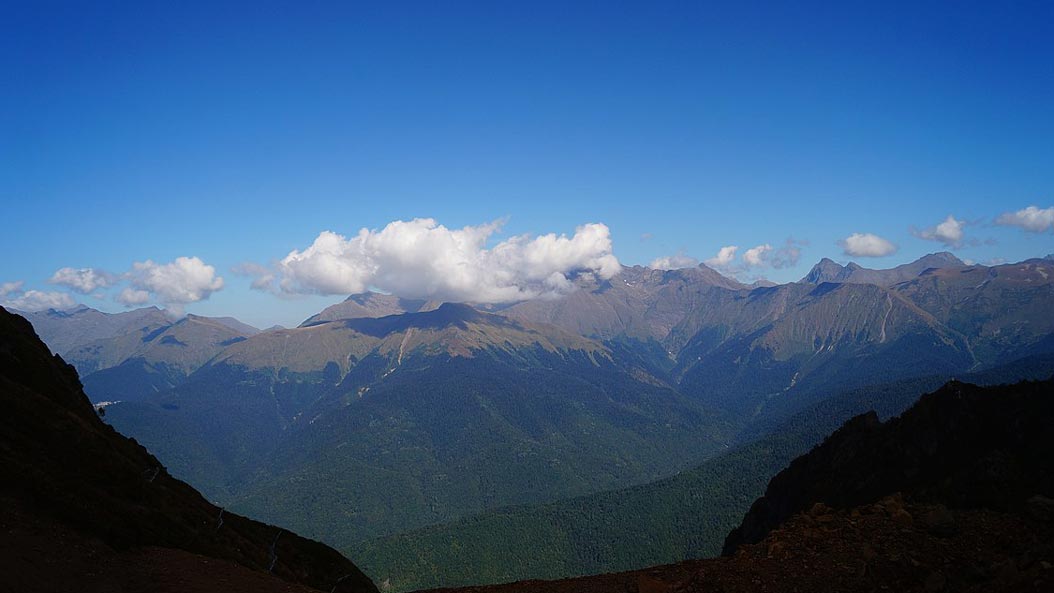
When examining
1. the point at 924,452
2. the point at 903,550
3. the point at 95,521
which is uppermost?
the point at 95,521

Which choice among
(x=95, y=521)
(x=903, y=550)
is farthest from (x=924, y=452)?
(x=95, y=521)

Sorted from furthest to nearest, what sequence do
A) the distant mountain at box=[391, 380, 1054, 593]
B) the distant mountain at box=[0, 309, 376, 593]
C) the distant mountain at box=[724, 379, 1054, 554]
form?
the distant mountain at box=[724, 379, 1054, 554], the distant mountain at box=[0, 309, 376, 593], the distant mountain at box=[391, 380, 1054, 593]

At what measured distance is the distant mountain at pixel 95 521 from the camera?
90.2 ft

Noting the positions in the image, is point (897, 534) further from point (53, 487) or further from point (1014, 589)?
point (53, 487)

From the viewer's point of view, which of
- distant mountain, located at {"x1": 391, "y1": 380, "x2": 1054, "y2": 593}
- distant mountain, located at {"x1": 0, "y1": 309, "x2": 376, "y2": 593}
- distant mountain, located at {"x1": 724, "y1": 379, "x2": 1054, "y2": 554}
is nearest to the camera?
distant mountain, located at {"x1": 391, "y1": 380, "x2": 1054, "y2": 593}

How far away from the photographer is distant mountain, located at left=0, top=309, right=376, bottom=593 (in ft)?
90.2

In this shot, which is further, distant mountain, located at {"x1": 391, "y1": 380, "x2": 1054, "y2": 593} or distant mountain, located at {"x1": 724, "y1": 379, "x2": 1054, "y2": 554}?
distant mountain, located at {"x1": 724, "y1": 379, "x2": 1054, "y2": 554}

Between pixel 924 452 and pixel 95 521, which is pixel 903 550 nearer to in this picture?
pixel 95 521

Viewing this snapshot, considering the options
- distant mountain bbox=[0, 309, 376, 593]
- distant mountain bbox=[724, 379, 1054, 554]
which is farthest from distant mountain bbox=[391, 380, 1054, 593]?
distant mountain bbox=[0, 309, 376, 593]

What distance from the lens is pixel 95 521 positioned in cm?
3116

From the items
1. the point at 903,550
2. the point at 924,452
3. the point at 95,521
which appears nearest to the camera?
the point at 903,550

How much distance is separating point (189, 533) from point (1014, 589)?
49.4 metres

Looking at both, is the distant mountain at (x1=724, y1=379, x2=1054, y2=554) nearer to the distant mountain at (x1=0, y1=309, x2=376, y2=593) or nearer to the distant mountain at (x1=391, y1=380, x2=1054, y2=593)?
the distant mountain at (x1=391, y1=380, x2=1054, y2=593)

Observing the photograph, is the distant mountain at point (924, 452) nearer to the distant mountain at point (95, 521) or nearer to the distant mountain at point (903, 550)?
the distant mountain at point (903, 550)
